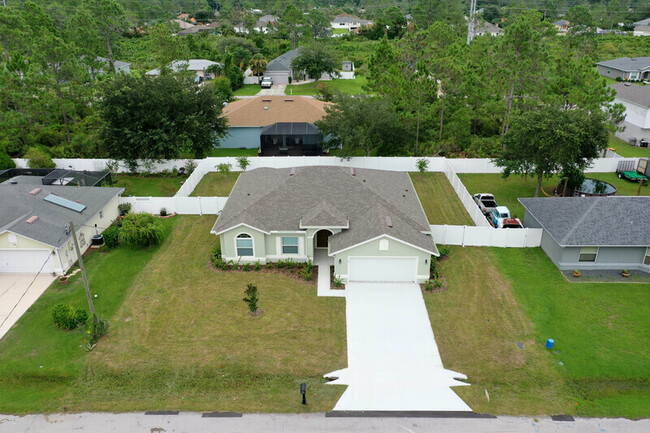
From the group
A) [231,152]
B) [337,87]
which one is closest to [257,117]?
[231,152]

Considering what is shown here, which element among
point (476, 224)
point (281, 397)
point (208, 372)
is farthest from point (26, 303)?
point (476, 224)

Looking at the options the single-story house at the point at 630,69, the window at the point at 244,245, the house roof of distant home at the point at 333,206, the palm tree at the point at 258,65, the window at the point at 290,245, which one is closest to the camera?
the house roof of distant home at the point at 333,206

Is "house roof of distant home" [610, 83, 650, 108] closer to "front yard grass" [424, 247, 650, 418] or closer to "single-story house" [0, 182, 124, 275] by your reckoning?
"front yard grass" [424, 247, 650, 418]

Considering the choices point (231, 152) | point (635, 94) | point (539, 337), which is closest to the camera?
point (539, 337)

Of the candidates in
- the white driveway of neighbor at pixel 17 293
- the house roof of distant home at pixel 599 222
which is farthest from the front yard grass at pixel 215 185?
the house roof of distant home at pixel 599 222

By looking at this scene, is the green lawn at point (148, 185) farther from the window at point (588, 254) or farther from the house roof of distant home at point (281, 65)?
the house roof of distant home at point (281, 65)

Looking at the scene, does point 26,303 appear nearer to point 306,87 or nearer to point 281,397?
point 281,397

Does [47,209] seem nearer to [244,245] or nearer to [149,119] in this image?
A: [244,245]
